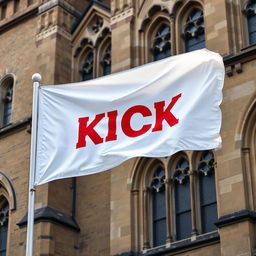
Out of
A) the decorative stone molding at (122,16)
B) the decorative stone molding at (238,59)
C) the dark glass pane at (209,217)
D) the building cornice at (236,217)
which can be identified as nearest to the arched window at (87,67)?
the decorative stone molding at (122,16)

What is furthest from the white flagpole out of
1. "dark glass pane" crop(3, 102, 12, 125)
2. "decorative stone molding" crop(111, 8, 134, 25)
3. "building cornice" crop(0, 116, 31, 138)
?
"dark glass pane" crop(3, 102, 12, 125)

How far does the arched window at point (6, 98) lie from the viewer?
2556cm

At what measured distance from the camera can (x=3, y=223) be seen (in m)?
23.6

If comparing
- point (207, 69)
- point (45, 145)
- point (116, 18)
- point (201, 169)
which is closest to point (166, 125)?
point (207, 69)

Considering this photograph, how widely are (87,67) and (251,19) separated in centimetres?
628

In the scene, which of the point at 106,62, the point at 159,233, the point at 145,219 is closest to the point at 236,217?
the point at 159,233

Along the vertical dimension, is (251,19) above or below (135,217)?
above

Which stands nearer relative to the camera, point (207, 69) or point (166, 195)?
point (207, 69)

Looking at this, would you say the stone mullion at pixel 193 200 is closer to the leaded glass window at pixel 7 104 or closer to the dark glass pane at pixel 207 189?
the dark glass pane at pixel 207 189

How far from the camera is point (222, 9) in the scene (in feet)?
66.5

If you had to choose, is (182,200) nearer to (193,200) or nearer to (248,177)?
(193,200)

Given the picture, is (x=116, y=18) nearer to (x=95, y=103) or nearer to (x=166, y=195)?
(x=166, y=195)

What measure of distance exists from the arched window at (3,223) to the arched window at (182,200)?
20.5 feet

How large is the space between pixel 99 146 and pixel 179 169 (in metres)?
5.10
